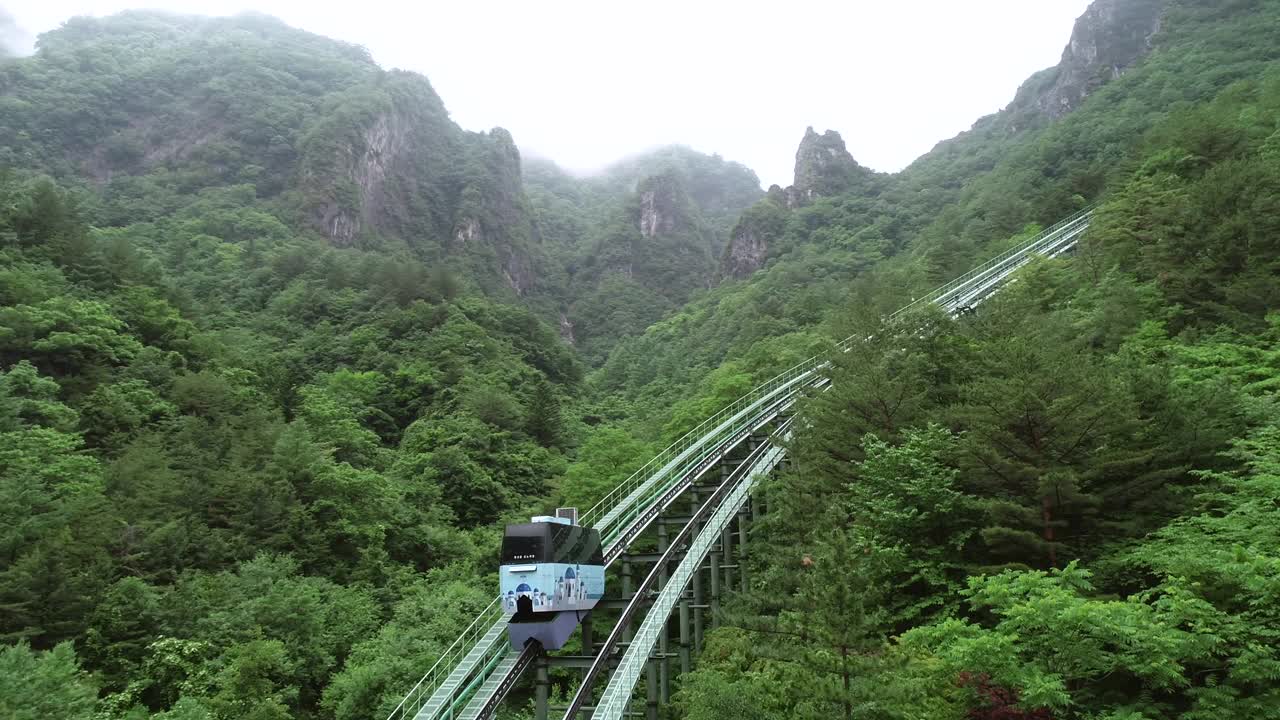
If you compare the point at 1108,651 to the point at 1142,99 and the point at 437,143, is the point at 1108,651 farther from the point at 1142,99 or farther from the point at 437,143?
the point at 437,143

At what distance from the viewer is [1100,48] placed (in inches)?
4151

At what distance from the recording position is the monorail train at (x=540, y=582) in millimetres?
17609

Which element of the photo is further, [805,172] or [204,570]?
[805,172]

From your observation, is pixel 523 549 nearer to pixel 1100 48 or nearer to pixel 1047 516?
pixel 1047 516

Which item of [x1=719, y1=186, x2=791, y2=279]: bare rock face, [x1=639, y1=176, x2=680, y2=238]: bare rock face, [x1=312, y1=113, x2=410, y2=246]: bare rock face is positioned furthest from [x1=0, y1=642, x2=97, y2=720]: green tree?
[x1=639, y1=176, x2=680, y2=238]: bare rock face

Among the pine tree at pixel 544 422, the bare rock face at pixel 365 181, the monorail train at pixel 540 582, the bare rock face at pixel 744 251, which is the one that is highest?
the bare rock face at pixel 365 181

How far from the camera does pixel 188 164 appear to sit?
4225 inches

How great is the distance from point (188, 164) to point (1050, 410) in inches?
4751

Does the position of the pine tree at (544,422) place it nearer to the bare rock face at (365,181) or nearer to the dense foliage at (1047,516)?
the dense foliage at (1047,516)

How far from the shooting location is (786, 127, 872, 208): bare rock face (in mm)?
124250

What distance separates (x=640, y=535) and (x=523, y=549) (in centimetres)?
810

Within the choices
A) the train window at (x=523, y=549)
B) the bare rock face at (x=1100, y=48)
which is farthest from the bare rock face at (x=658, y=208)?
the train window at (x=523, y=549)

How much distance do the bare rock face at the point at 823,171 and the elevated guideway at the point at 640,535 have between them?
85.8 m

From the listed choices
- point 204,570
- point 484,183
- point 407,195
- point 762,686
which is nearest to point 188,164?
point 407,195
